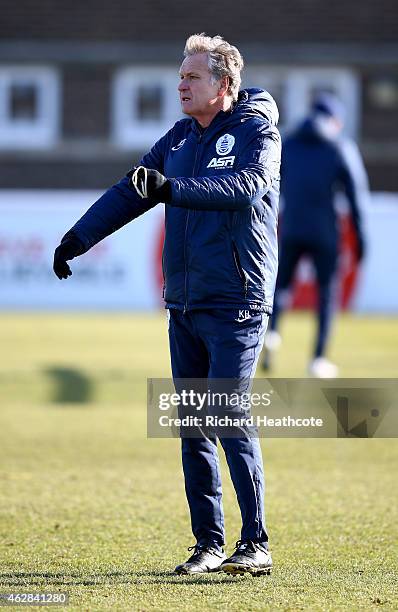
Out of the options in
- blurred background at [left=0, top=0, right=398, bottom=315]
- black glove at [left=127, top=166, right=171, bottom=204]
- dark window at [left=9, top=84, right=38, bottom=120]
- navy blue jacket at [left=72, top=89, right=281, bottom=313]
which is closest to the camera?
black glove at [left=127, top=166, right=171, bottom=204]

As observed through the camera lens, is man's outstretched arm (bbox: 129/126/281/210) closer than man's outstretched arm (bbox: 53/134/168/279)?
Yes

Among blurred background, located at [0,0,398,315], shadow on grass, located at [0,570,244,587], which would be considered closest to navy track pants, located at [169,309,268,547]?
shadow on grass, located at [0,570,244,587]

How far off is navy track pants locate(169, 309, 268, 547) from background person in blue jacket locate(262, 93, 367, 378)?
6163 millimetres

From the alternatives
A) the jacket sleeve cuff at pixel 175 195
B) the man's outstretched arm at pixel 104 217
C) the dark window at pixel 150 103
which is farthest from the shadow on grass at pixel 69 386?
the dark window at pixel 150 103

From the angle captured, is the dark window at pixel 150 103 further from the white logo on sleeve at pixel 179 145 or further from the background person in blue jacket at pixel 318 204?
the white logo on sleeve at pixel 179 145

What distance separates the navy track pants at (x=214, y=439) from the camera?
200 inches

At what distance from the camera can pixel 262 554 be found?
5.07 m

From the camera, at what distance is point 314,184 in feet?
38.0

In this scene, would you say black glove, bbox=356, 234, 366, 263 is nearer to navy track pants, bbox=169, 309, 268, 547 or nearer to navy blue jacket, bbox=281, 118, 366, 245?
navy blue jacket, bbox=281, 118, 366, 245

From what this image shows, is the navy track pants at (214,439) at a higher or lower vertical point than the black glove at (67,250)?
lower

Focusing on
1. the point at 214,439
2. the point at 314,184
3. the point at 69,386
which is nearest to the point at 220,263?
the point at 214,439

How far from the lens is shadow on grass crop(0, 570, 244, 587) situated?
4.98 metres

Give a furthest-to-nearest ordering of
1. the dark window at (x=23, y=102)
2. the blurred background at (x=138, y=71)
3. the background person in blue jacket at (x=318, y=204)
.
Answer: the dark window at (x=23, y=102), the blurred background at (x=138, y=71), the background person in blue jacket at (x=318, y=204)

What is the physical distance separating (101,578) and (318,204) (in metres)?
6.95
